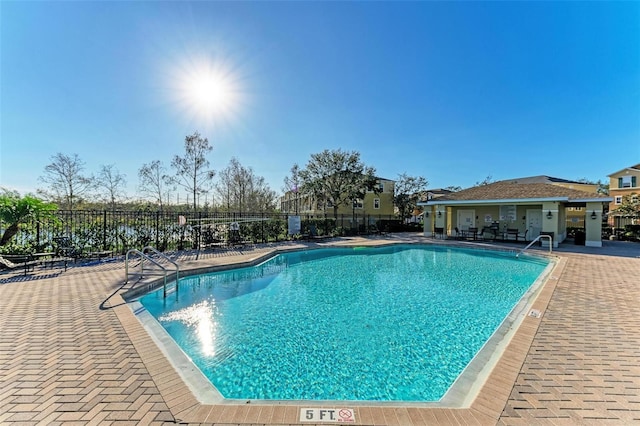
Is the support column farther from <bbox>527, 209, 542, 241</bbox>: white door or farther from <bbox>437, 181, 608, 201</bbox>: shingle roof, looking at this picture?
<bbox>527, 209, 542, 241</bbox>: white door

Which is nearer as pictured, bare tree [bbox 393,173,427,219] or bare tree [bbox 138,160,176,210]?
bare tree [bbox 138,160,176,210]

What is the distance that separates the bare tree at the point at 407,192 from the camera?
90.3ft

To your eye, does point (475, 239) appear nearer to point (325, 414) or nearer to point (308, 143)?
point (308, 143)

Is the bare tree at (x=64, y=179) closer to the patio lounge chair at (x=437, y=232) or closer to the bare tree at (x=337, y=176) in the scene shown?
the bare tree at (x=337, y=176)

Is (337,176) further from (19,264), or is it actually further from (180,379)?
(180,379)

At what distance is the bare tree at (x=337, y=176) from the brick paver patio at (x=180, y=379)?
17.0 m

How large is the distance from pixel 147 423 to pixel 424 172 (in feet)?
97.3

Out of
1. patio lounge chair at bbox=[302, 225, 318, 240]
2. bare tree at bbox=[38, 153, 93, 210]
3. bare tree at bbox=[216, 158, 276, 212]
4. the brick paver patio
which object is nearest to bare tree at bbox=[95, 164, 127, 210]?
bare tree at bbox=[38, 153, 93, 210]

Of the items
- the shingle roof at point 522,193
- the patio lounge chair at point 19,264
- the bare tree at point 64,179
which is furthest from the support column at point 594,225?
the bare tree at point 64,179

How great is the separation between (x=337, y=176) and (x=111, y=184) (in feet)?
53.1

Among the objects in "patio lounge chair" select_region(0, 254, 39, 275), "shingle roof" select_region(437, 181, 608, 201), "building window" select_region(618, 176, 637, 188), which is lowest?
"patio lounge chair" select_region(0, 254, 39, 275)

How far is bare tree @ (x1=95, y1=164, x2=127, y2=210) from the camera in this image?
57.2 feet

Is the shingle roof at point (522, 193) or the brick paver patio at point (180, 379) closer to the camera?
the brick paver patio at point (180, 379)

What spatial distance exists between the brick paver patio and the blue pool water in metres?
0.90
